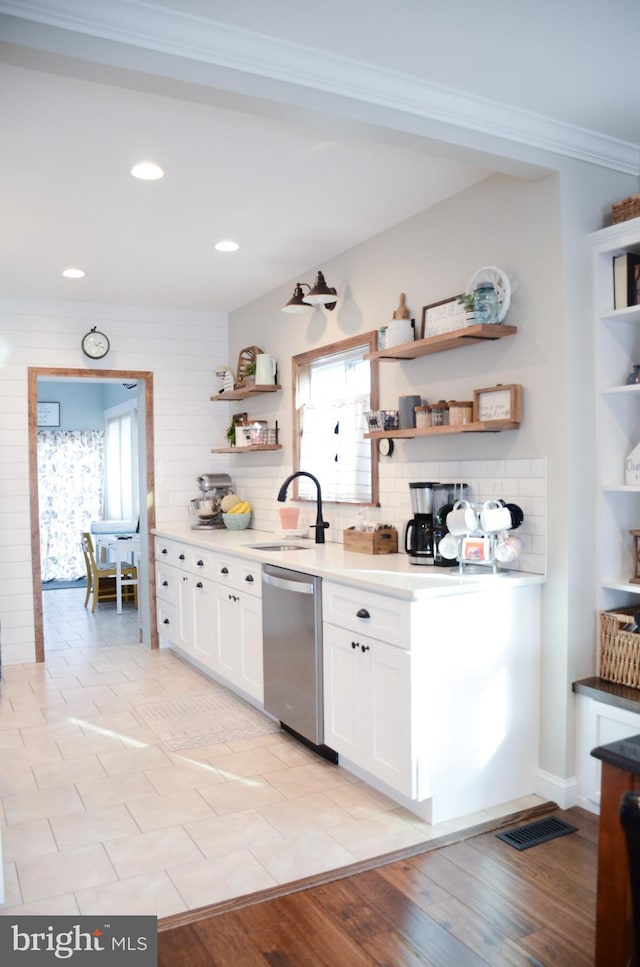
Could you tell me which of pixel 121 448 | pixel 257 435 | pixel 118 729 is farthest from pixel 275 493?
pixel 121 448

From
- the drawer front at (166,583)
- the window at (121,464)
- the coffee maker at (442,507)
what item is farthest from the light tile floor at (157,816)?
the window at (121,464)

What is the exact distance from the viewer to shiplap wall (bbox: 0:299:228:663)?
5461 mm

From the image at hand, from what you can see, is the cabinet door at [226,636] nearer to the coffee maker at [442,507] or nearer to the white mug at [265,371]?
the coffee maker at [442,507]

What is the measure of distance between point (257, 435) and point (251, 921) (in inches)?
139

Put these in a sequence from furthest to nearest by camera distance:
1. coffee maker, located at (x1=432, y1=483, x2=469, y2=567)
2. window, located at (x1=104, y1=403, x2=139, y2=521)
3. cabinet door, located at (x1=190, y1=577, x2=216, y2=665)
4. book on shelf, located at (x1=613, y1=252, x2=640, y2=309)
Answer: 1. window, located at (x1=104, y1=403, x2=139, y2=521)
2. cabinet door, located at (x1=190, y1=577, x2=216, y2=665)
3. coffee maker, located at (x1=432, y1=483, x2=469, y2=567)
4. book on shelf, located at (x1=613, y1=252, x2=640, y2=309)

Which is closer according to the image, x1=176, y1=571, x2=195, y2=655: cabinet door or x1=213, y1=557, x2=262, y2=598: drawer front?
x1=213, y1=557, x2=262, y2=598: drawer front

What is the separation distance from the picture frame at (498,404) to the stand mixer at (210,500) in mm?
3023

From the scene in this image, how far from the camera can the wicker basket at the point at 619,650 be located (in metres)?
2.86

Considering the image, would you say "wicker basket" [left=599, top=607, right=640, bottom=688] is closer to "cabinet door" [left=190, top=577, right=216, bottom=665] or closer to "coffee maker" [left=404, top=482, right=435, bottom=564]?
"coffee maker" [left=404, top=482, right=435, bottom=564]

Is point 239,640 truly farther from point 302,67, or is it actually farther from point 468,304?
point 302,67

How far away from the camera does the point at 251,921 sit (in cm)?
229

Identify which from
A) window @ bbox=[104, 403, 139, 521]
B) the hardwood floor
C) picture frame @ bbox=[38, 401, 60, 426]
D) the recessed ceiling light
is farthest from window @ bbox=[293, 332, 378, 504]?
picture frame @ bbox=[38, 401, 60, 426]

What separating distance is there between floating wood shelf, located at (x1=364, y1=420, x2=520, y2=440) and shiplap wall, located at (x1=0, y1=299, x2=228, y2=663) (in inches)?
104

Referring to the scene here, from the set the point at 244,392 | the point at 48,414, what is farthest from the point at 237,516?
the point at 48,414
